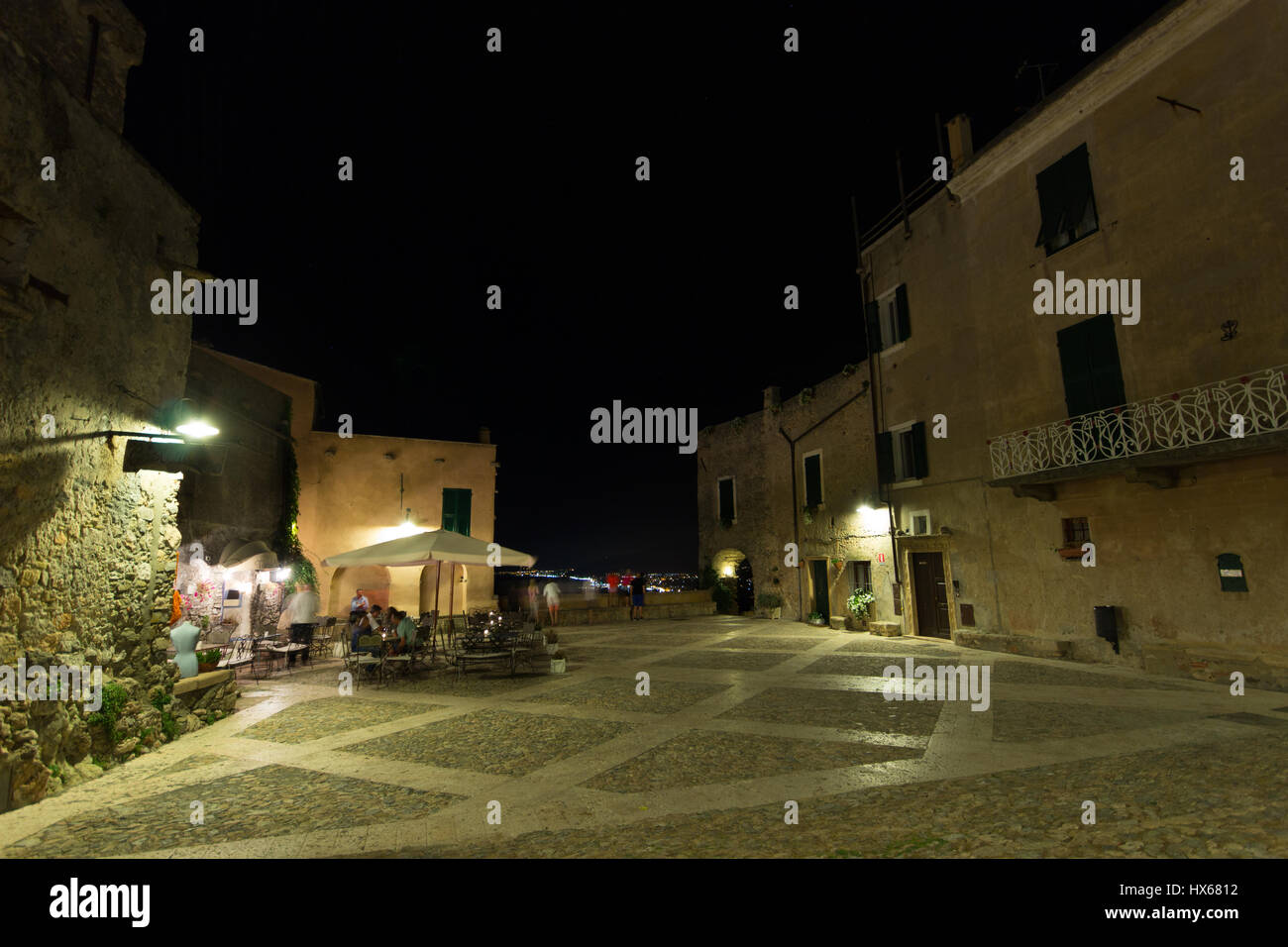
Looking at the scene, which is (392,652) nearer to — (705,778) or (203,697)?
(203,697)

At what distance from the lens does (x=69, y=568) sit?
5180mm

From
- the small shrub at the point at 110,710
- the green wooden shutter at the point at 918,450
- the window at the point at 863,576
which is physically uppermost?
the green wooden shutter at the point at 918,450

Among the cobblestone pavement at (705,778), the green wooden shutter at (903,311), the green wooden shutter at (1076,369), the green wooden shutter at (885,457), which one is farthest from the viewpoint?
the green wooden shutter at (885,457)

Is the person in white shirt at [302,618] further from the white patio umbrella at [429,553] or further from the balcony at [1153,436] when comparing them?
the balcony at [1153,436]

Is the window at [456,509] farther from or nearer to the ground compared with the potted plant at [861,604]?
farther from the ground

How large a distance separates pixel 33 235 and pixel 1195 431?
43.8 feet

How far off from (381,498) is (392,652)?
7.41 meters

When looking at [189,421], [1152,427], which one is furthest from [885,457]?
[189,421]

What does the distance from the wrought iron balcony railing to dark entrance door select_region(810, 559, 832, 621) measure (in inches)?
288

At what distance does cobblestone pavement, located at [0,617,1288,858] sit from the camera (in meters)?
3.63

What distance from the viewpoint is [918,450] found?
14.0 metres

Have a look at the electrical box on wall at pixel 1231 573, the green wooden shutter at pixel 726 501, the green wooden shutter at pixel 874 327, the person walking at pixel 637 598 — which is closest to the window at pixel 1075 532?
the electrical box on wall at pixel 1231 573

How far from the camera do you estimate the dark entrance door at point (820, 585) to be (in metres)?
17.9

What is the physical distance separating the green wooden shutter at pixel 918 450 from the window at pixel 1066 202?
4389mm
